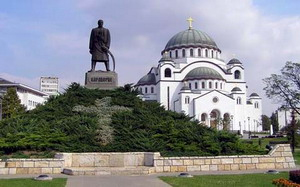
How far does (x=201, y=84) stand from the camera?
70.4 metres

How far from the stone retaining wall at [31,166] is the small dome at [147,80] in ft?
211

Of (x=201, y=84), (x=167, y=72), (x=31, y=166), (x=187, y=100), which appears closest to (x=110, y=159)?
(x=31, y=166)

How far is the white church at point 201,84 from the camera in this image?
6869cm

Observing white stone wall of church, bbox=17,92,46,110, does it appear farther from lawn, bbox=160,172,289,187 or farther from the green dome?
lawn, bbox=160,172,289,187

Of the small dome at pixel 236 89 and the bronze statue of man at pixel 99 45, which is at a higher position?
the small dome at pixel 236 89

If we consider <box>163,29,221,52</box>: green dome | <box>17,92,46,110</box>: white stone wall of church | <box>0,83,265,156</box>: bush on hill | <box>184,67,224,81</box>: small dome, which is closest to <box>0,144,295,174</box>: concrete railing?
<box>0,83,265,156</box>: bush on hill

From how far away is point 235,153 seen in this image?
1584 centimetres

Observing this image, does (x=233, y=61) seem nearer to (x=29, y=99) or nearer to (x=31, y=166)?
(x=29, y=99)

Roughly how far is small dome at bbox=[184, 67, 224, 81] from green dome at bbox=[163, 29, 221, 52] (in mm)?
6183

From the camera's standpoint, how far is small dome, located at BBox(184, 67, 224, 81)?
229 ft

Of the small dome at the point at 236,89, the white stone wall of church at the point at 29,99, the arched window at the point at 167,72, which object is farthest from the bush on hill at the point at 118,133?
the white stone wall of church at the point at 29,99

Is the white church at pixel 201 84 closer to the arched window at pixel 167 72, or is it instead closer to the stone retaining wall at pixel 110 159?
the arched window at pixel 167 72

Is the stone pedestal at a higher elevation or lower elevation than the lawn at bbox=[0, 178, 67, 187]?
higher

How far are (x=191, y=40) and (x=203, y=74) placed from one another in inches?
359
